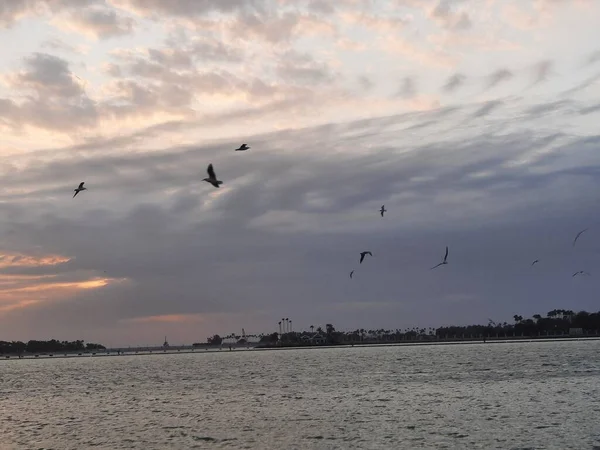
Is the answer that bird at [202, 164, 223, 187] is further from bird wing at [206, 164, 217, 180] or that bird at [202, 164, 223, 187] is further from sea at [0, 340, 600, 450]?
sea at [0, 340, 600, 450]

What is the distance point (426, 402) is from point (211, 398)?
2454 cm

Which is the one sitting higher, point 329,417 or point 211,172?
point 211,172

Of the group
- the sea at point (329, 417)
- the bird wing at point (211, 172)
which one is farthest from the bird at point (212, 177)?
the sea at point (329, 417)

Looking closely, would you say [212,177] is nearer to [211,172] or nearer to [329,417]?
[211,172]

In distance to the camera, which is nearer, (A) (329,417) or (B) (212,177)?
(B) (212,177)

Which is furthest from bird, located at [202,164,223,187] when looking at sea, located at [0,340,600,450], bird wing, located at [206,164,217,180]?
sea, located at [0,340,600,450]

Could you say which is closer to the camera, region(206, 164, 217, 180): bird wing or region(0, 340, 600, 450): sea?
region(206, 164, 217, 180): bird wing

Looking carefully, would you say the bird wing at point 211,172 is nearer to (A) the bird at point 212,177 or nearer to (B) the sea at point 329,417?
(A) the bird at point 212,177

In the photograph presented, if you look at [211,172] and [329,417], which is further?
[329,417]

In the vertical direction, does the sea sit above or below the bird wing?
below

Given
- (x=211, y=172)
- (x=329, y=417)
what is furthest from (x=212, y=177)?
(x=329, y=417)

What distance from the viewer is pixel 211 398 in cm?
7731

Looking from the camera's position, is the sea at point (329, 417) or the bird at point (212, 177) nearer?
the bird at point (212, 177)

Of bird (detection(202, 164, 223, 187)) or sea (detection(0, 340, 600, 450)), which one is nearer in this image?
bird (detection(202, 164, 223, 187))
